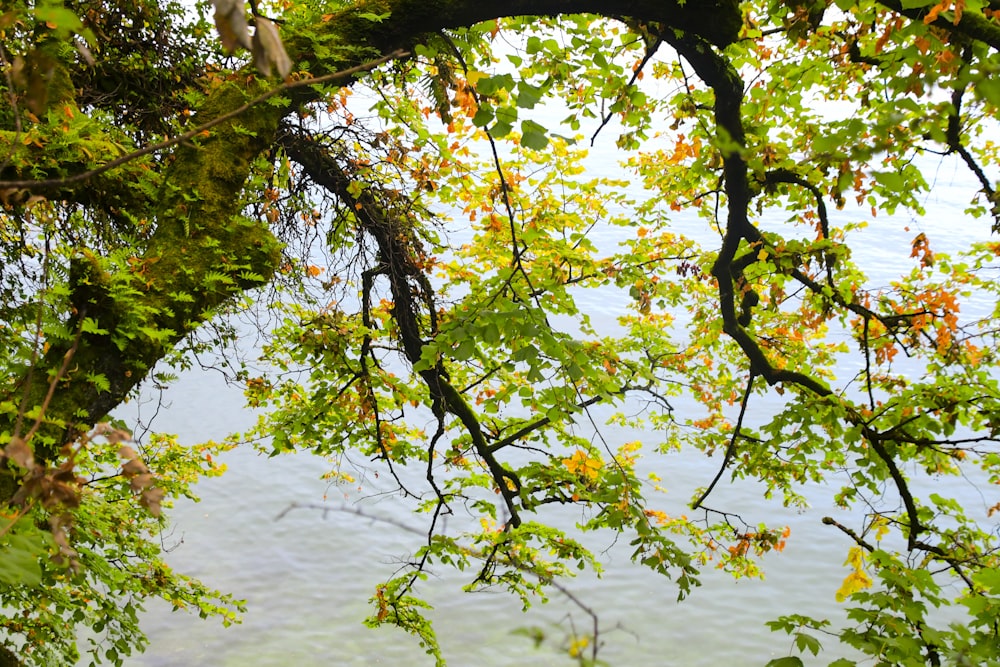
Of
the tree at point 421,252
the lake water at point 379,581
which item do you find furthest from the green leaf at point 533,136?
the lake water at point 379,581

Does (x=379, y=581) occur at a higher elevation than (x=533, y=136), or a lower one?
lower

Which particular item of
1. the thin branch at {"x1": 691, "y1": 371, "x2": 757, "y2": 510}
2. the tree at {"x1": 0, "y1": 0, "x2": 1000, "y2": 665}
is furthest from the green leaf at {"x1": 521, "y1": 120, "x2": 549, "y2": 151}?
the thin branch at {"x1": 691, "y1": 371, "x2": 757, "y2": 510}

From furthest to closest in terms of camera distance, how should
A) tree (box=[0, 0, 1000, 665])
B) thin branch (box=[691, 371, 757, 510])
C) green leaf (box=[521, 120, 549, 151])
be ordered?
thin branch (box=[691, 371, 757, 510]) < tree (box=[0, 0, 1000, 665]) < green leaf (box=[521, 120, 549, 151])

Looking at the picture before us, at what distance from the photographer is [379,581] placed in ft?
29.5

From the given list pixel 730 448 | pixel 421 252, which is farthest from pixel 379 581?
pixel 730 448

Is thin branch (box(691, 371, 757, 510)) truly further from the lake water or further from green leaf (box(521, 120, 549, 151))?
the lake water

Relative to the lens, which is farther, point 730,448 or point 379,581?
point 379,581

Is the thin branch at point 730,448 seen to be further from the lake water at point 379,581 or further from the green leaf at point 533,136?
the lake water at point 379,581

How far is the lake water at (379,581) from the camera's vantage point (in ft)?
26.1

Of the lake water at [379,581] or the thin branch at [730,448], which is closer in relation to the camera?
the thin branch at [730,448]

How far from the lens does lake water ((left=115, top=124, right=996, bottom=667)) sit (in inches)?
313

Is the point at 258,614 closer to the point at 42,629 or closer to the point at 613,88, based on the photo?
the point at 42,629

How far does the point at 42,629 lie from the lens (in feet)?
13.7

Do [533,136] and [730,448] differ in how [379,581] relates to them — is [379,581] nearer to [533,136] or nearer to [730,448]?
[730,448]
